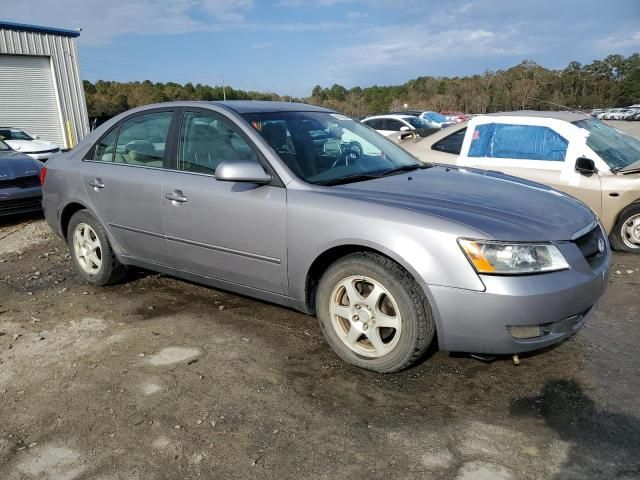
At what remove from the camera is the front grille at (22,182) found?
24.7 ft

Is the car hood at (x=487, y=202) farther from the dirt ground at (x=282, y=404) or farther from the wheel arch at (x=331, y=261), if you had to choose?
the dirt ground at (x=282, y=404)

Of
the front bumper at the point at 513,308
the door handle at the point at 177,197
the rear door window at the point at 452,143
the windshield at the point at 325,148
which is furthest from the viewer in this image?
the rear door window at the point at 452,143

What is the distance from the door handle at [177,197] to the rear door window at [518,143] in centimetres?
367

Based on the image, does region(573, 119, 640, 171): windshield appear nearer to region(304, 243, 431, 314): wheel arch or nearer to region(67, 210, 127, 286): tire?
region(304, 243, 431, 314): wheel arch

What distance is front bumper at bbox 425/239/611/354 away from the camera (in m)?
2.73

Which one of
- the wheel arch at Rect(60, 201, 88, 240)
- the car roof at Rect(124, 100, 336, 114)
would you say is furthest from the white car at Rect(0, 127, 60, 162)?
the car roof at Rect(124, 100, 336, 114)

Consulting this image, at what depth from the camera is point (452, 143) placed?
650 cm

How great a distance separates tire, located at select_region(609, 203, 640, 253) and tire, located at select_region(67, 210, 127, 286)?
4855 mm

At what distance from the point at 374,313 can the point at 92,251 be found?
2917 mm

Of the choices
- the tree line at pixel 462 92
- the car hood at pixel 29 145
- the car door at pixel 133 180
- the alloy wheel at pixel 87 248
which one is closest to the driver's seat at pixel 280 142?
the car door at pixel 133 180

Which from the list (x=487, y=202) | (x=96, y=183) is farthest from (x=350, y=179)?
(x=96, y=183)

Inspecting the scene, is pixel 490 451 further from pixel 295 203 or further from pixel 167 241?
pixel 167 241

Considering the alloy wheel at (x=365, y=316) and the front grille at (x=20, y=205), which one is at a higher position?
the alloy wheel at (x=365, y=316)

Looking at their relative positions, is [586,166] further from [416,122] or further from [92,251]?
[416,122]
